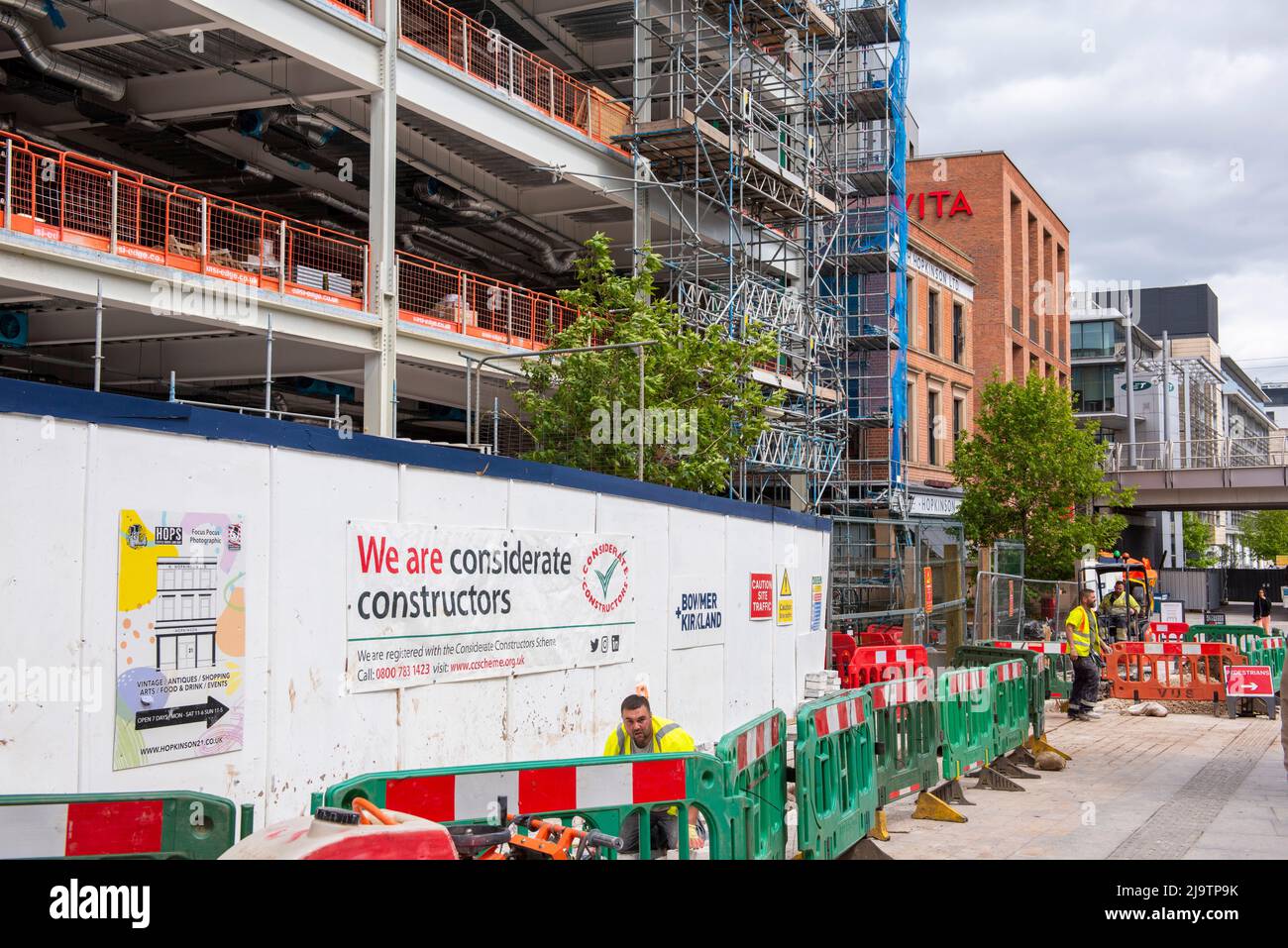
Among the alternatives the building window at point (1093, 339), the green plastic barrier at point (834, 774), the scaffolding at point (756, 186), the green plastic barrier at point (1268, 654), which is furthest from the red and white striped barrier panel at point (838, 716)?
the building window at point (1093, 339)

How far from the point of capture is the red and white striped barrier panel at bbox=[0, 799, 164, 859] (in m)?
4.32

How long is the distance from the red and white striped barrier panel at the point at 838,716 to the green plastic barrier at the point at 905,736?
1.69 feet

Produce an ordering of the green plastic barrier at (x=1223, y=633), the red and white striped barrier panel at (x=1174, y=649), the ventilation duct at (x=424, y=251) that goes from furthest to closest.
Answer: the ventilation duct at (x=424, y=251) < the green plastic barrier at (x=1223, y=633) < the red and white striped barrier panel at (x=1174, y=649)

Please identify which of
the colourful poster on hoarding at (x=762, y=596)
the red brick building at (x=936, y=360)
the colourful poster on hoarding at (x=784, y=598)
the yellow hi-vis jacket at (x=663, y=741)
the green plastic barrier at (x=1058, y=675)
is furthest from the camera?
the red brick building at (x=936, y=360)

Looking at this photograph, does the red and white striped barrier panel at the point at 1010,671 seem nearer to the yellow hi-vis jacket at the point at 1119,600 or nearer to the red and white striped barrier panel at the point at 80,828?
the red and white striped barrier panel at the point at 80,828

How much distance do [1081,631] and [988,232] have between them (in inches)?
1452

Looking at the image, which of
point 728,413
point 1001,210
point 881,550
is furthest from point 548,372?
point 1001,210

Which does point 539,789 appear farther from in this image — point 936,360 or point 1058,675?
point 936,360

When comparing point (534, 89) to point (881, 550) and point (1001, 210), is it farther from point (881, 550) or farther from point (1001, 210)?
point (1001, 210)

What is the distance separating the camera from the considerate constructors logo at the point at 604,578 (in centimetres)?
1152

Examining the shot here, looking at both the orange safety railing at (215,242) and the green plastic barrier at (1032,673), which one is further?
the orange safety railing at (215,242)

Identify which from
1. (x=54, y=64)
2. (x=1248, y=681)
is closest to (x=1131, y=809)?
(x=1248, y=681)

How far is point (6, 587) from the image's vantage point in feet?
20.7
